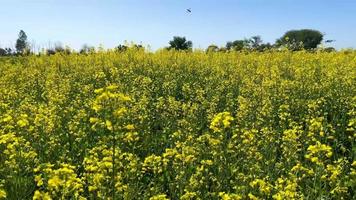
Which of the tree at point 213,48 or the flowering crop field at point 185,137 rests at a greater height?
the tree at point 213,48

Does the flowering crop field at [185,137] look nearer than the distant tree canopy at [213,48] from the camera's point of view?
Yes

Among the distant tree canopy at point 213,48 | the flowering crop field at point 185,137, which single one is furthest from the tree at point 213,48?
the flowering crop field at point 185,137

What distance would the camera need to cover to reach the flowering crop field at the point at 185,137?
4.42 metres

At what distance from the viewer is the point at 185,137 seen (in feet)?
21.6

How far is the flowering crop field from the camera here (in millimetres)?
4418

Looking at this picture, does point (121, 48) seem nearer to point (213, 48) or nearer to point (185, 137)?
point (213, 48)

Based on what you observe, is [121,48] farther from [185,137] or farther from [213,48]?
[185,137]

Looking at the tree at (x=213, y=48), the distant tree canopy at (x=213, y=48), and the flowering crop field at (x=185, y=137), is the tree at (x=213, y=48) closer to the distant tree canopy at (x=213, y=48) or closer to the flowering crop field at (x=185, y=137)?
the distant tree canopy at (x=213, y=48)

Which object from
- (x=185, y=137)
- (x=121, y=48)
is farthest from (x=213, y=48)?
(x=185, y=137)

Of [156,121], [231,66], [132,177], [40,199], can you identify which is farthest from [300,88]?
[40,199]

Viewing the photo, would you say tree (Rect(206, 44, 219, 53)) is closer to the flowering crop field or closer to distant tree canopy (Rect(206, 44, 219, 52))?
distant tree canopy (Rect(206, 44, 219, 52))

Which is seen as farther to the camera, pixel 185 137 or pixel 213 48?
pixel 213 48

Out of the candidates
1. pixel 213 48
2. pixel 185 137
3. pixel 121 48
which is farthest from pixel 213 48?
pixel 185 137

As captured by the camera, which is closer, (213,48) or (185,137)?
(185,137)
